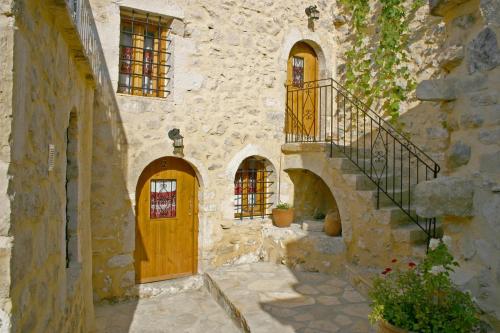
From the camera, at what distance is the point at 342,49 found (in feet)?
24.5

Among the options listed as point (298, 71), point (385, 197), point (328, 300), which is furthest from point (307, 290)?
point (298, 71)

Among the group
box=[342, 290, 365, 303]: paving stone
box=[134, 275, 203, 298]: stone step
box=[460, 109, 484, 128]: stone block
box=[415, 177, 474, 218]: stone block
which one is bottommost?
box=[134, 275, 203, 298]: stone step

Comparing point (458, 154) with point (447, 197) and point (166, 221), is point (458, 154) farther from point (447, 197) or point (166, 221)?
point (166, 221)

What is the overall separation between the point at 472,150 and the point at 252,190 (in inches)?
179

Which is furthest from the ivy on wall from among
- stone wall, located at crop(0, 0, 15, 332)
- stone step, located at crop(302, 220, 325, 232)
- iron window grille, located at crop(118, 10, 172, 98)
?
stone wall, located at crop(0, 0, 15, 332)

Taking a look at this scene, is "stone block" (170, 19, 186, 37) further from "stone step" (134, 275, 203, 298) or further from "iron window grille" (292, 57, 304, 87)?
"stone step" (134, 275, 203, 298)

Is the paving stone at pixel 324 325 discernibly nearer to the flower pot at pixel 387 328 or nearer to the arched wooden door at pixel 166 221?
the flower pot at pixel 387 328

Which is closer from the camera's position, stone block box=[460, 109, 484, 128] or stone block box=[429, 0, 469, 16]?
stone block box=[460, 109, 484, 128]

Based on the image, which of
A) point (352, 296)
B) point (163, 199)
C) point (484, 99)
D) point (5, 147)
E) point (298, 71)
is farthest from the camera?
point (298, 71)

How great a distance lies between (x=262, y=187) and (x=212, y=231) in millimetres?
1286

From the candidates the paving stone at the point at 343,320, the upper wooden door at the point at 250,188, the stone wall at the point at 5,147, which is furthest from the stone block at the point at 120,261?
the stone wall at the point at 5,147

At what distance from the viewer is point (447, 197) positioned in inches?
94.2

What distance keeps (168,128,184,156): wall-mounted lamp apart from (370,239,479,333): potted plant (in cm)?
360

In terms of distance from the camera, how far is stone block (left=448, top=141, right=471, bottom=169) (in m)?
2.46
